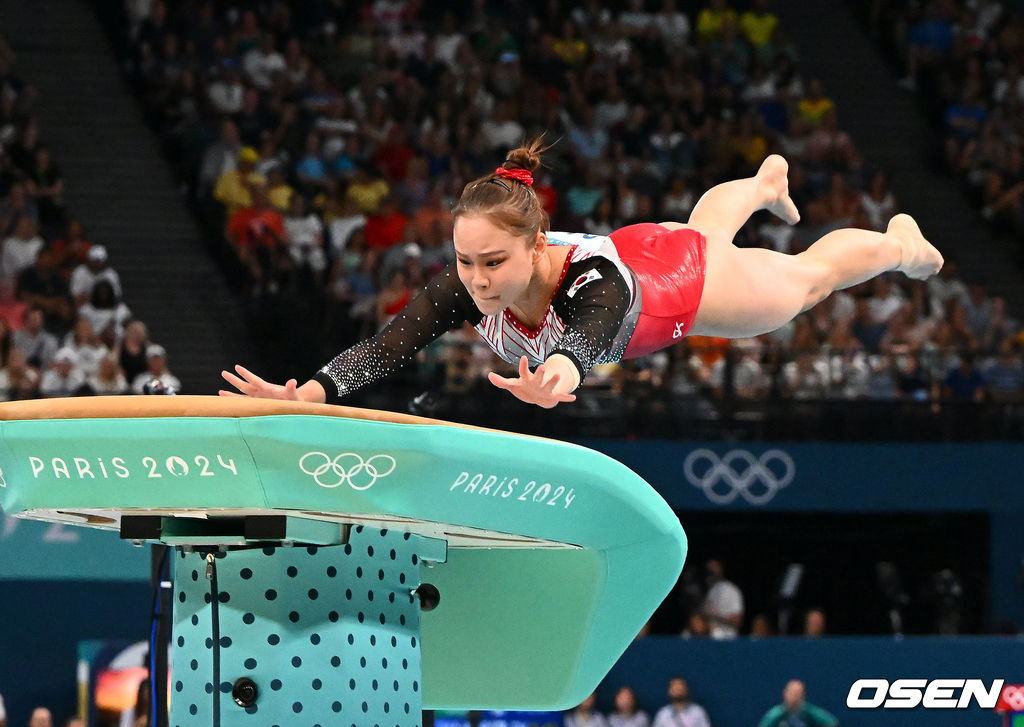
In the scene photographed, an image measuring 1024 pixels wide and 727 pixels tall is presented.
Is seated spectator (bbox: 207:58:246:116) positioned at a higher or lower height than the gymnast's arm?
higher

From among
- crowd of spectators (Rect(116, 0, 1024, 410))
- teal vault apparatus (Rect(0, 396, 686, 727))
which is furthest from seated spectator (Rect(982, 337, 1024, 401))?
teal vault apparatus (Rect(0, 396, 686, 727))

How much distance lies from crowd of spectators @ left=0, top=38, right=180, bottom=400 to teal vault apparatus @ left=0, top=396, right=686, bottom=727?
194 inches

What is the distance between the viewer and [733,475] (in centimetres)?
948

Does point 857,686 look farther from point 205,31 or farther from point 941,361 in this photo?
point 205,31

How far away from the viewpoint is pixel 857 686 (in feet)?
25.9

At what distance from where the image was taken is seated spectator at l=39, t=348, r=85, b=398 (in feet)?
29.3

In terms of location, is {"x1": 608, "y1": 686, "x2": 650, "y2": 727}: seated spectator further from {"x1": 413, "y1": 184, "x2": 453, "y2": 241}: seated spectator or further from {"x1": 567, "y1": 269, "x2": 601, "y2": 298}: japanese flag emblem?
{"x1": 567, "y1": 269, "x2": 601, "y2": 298}: japanese flag emblem

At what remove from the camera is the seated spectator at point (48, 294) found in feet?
31.7

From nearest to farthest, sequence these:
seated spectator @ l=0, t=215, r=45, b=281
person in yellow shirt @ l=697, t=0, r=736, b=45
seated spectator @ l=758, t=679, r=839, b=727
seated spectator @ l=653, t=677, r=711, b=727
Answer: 1. seated spectator @ l=758, t=679, r=839, b=727
2. seated spectator @ l=653, t=677, r=711, b=727
3. seated spectator @ l=0, t=215, r=45, b=281
4. person in yellow shirt @ l=697, t=0, r=736, b=45

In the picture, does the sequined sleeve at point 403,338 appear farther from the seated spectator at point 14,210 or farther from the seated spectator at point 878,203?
the seated spectator at point 878,203

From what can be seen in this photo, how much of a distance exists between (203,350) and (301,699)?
7.57 metres

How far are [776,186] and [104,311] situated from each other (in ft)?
A: 19.3

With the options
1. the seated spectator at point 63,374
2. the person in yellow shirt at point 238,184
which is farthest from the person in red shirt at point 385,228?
the seated spectator at point 63,374

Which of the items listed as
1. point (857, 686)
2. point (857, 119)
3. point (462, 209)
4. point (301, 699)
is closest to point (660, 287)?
point (462, 209)
